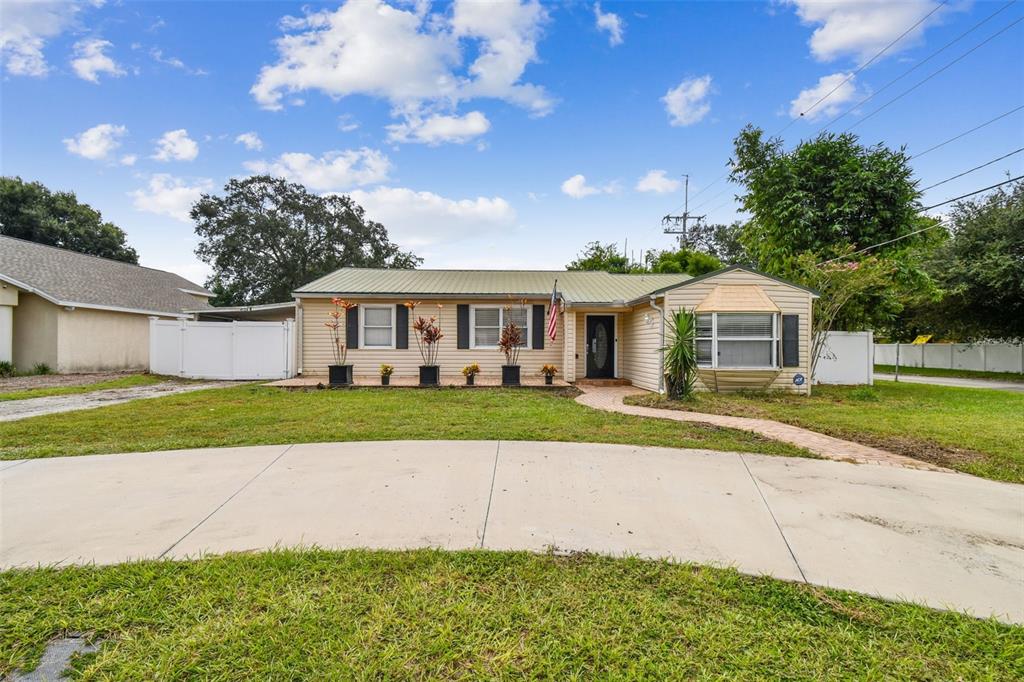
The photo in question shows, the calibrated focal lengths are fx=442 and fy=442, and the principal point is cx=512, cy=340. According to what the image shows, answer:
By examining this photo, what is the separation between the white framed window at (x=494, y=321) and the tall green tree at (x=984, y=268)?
610 inches

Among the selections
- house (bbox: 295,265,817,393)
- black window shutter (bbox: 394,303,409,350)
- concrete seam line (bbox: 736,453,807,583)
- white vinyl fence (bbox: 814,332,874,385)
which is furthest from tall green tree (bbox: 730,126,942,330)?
black window shutter (bbox: 394,303,409,350)

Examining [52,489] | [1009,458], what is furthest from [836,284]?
[52,489]

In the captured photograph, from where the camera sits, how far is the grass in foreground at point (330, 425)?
552 centimetres

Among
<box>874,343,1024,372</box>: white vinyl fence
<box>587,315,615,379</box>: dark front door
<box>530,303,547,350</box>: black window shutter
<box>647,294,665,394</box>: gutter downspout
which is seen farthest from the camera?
<box>874,343,1024,372</box>: white vinyl fence

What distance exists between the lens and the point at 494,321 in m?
12.9

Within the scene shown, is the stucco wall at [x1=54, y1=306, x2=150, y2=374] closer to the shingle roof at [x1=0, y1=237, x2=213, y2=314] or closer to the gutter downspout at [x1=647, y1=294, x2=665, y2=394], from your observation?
the shingle roof at [x1=0, y1=237, x2=213, y2=314]

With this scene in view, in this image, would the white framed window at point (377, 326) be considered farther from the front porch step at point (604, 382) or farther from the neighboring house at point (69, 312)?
the neighboring house at point (69, 312)

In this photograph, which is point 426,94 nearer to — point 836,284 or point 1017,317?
point 836,284

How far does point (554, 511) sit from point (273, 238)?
104 feet

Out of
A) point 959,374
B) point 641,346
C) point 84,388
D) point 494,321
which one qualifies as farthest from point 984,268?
point 84,388

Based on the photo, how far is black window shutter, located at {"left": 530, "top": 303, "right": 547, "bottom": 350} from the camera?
42.2 feet

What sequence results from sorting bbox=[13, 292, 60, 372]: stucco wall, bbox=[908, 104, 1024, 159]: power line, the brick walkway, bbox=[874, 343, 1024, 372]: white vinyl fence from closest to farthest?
the brick walkway → bbox=[908, 104, 1024, 159]: power line → bbox=[13, 292, 60, 372]: stucco wall → bbox=[874, 343, 1024, 372]: white vinyl fence

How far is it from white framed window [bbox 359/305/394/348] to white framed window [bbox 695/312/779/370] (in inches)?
323

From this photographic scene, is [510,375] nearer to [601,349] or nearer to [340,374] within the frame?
[601,349]
